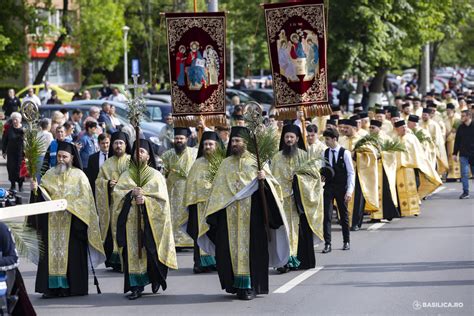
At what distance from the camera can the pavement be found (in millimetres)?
12156

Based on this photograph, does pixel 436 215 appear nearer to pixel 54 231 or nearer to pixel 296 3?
pixel 296 3

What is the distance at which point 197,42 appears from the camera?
17531mm

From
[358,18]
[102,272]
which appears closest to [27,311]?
[102,272]

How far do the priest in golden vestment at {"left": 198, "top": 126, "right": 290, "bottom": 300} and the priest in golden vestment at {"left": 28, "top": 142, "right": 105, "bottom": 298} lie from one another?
1.34 m

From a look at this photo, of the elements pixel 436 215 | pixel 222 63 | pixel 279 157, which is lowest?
pixel 436 215

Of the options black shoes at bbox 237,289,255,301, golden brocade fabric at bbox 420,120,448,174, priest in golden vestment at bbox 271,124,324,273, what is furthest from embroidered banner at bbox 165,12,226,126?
golden brocade fabric at bbox 420,120,448,174

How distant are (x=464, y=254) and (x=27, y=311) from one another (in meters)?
7.86

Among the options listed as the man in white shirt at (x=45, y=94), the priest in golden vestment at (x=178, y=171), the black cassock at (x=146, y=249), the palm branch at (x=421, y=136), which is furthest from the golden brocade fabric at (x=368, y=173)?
the man in white shirt at (x=45, y=94)

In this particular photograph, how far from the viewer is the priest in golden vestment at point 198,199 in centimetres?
1496

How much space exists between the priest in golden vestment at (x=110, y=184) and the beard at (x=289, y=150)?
1.92 meters

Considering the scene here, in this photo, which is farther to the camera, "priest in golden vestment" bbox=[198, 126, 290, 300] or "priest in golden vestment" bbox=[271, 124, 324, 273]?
"priest in golden vestment" bbox=[271, 124, 324, 273]

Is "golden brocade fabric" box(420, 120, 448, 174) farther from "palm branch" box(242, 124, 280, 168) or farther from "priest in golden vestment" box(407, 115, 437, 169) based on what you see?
"palm branch" box(242, 124, 280, 168)

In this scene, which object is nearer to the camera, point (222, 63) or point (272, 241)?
point (272, 241)

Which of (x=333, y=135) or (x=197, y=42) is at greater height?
(x=197, y=42)
